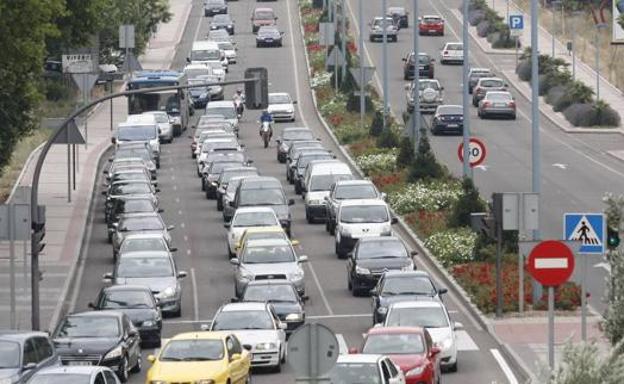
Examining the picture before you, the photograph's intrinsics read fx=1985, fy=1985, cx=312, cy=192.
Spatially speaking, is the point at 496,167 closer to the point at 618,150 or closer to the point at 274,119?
the point at 618,150

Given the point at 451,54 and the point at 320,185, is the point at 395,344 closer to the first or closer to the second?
the point at 320,185

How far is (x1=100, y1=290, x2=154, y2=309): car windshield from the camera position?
38.2 meters

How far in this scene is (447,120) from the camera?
7844 centimetres

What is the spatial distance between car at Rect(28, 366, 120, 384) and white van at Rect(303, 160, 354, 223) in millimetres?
28113

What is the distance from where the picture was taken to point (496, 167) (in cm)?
6869

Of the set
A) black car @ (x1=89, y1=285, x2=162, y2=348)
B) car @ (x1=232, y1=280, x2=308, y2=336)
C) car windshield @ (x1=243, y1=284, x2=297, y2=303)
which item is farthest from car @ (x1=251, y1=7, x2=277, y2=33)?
black car @ (x1=89, y1=285, x2=162, y2=348)

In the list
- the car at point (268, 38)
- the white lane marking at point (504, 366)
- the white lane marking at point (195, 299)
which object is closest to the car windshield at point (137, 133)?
the white lane marking at point (195, 299)

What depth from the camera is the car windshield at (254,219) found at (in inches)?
1972

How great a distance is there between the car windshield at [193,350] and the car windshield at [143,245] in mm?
14176

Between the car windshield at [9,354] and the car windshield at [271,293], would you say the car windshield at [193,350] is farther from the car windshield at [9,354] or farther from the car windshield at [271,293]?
the car windshield at [271,293]

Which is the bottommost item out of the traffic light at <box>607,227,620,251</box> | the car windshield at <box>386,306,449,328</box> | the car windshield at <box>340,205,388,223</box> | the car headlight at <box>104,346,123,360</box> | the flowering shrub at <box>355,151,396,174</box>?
the car headlight at <box>104,346,123,360</box>

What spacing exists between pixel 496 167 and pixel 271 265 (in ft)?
84.9

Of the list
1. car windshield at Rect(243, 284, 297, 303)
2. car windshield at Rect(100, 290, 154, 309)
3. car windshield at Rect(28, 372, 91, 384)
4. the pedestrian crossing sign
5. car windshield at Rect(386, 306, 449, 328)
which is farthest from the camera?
car windshield at Rect(243, 284, 297, 303)

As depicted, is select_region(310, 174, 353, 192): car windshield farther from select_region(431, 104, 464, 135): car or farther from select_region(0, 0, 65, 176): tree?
select_region(431, 104, 464, 135): car
